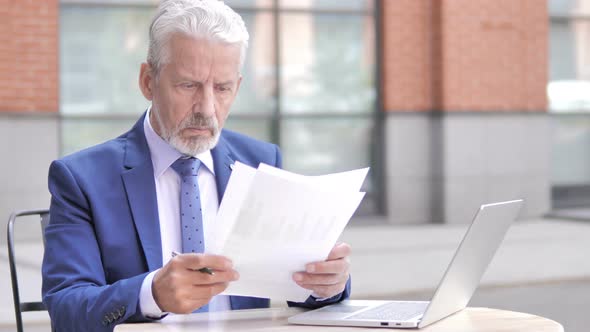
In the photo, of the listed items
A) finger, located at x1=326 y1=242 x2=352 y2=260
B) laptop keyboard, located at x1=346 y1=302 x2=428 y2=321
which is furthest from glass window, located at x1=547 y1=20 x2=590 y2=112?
finger, located at x1=326 y1=242 x2=352 y2=260

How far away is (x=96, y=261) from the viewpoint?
2545 mm

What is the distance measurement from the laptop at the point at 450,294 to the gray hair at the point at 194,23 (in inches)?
29.3

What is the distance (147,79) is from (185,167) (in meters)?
0.27

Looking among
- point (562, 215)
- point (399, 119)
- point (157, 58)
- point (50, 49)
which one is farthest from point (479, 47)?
point (157, 58)

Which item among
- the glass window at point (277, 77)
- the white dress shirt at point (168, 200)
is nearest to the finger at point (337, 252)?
the white dress shirt at point (168, 200)

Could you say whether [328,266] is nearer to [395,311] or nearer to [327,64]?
[395,311]

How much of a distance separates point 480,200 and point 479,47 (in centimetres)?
200

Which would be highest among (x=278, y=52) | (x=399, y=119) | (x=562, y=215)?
(x=278, y=52)

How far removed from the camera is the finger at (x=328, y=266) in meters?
2.35

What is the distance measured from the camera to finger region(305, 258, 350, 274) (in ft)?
7.70

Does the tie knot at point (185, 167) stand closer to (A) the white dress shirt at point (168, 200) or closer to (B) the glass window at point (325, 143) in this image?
(A) the white dress shirt at point (168, 200)

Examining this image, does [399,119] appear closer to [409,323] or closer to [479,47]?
[479,47]

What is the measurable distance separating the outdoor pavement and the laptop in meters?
4.18

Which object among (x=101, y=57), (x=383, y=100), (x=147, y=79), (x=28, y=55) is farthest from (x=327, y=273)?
(x=383, y=100)
